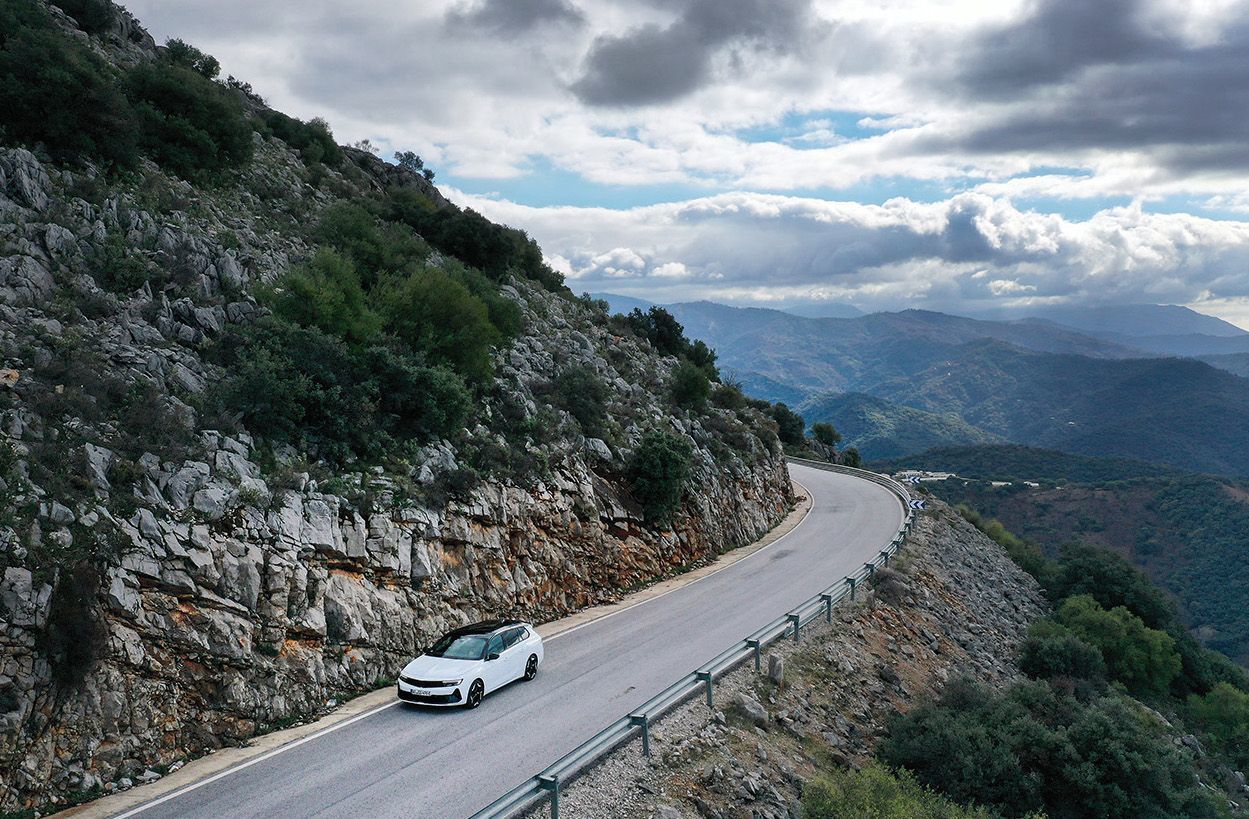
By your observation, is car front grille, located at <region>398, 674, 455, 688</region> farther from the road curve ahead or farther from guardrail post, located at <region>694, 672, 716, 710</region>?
guardrail post, located at <region>694, 672, 716, 710</region>

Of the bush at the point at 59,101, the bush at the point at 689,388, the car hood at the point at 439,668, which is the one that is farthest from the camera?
the bush at the point at 689,388

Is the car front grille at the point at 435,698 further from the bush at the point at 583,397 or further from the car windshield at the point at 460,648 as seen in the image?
the bush at the point at 583,397

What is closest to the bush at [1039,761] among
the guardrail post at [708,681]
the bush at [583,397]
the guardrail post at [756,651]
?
the guardrail post at [756,651]

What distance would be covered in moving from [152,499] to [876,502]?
4005 cm

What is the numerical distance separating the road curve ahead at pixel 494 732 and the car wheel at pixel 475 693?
0.70ft

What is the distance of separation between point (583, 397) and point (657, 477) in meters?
4.49

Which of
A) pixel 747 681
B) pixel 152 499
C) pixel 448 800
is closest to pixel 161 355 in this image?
pixel 152 499

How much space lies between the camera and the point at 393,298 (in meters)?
25.9

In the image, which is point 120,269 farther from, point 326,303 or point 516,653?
point 516,653

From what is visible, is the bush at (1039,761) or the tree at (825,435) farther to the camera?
the tree at (825,435)

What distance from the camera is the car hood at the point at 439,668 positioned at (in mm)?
14922

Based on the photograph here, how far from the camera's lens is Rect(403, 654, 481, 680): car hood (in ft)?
49.0

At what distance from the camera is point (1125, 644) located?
35.9 metres

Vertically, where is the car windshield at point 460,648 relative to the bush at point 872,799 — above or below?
above
